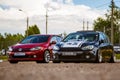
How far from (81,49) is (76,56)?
1.06 ft

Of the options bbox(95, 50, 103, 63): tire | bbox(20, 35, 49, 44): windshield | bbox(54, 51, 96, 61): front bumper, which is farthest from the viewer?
bbox(20, 35, 49, 44): windshield

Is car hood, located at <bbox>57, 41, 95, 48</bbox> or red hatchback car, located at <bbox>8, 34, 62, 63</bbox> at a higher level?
car hood, located at <bbox>57, 41, 95, 48</bbox>

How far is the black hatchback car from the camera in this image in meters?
15.4

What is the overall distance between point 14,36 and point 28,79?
544ft

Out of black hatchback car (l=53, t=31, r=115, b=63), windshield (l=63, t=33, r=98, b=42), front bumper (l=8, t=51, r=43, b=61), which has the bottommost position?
front bumper (l=8, t=51, r=43, b=61)

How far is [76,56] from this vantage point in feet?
50.5

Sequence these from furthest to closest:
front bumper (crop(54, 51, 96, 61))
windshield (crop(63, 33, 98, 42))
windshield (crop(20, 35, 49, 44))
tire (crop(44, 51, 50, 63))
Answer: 1. windshield (crop(20, 35, 49, 44))
2. tire (crop(44, 51, 50, 63))
3. windshield (crop(63, 33, 98, 42))
4. front bumper (crop(54, 51, 96, 61))

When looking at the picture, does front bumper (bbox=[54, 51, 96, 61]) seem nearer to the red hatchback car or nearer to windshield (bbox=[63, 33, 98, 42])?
windshield (bbox=[63, 33, 98, 42])

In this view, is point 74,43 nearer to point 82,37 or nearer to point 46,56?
point 82,37

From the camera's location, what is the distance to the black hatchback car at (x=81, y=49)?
1539 centimetres

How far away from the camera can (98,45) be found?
16.0 meters

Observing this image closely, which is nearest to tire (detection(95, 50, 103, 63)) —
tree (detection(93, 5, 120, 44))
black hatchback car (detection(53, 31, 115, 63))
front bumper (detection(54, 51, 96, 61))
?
black hatchback car (detection(53, 31, 115, 63))

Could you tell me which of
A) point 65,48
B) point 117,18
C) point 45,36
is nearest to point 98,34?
point 65,48

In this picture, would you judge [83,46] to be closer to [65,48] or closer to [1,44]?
[65,48]
